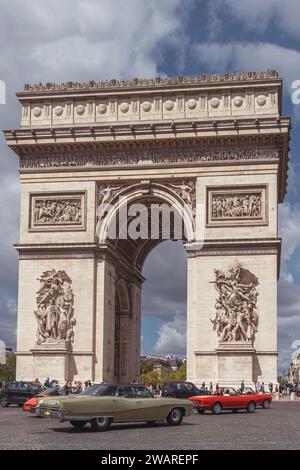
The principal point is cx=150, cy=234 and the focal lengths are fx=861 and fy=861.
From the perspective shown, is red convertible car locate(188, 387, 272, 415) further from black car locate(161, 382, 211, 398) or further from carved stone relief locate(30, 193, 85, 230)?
carved stone relief locate(30, 193, 85, 230)

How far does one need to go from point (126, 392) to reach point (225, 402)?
23.4 ft

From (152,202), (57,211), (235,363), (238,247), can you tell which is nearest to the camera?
(235,363)

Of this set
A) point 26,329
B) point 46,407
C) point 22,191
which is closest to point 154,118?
point 22,191

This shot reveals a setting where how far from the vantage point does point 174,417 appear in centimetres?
2486

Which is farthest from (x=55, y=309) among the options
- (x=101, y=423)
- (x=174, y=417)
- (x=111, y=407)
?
(x=101, y=423)

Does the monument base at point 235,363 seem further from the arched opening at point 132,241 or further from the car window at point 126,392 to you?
the car window at point 126,392

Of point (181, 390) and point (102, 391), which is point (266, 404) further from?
point (102, 391)

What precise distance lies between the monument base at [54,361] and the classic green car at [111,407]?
15.9m

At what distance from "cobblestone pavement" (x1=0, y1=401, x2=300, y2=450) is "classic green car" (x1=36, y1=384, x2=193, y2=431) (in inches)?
12.5

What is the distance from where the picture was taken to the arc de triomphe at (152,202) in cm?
4000

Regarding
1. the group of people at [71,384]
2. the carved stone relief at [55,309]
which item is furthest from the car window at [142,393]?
the carved stone relief at [55,309]

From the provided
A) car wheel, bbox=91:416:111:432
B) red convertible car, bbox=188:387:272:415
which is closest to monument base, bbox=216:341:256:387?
red convertible car, bbox=188:387:272:415

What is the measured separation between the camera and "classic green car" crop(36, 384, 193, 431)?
2273 cm
